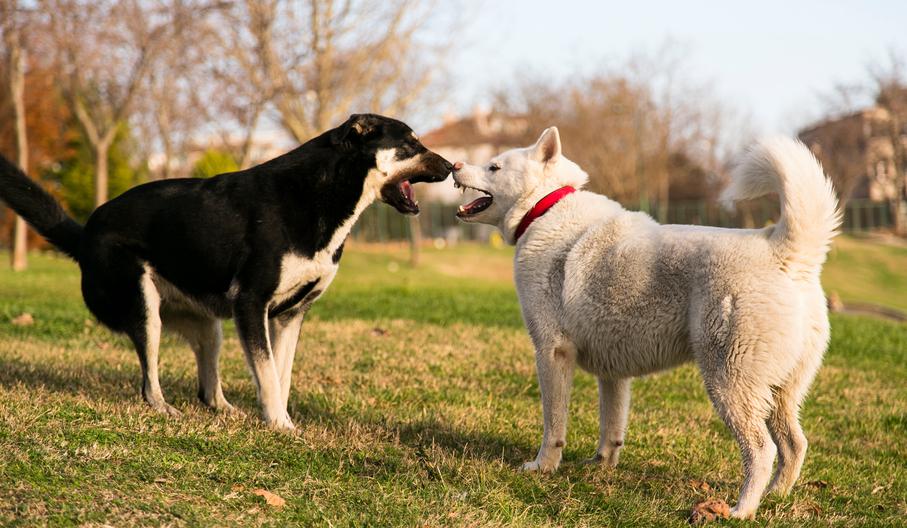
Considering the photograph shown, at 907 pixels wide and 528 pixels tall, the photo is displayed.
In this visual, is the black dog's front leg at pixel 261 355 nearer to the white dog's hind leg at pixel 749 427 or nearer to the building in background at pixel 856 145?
the white dog's hind leg at pixel 749 427

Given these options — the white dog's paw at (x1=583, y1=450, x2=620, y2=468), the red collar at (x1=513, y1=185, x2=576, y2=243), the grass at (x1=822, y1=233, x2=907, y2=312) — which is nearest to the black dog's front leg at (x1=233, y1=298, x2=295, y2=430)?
the red collar at (x1=513, y1=185, x2=576, y2=243)

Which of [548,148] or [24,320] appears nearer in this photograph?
[548,148]

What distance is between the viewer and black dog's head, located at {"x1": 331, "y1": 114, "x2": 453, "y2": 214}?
5848 mm

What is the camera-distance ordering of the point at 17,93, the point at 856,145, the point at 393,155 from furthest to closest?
the point at 856,145
the point at 17,93
the point at 393,155

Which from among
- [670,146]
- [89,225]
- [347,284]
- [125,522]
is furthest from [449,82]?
[670,146]

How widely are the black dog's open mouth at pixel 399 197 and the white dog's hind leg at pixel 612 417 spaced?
1.71m

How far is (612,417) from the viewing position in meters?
5.59

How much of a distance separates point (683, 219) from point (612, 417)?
54.7 m

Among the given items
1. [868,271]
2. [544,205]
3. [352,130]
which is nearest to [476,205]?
[544,205]

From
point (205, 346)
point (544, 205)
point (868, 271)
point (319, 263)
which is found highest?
point (544, 205)

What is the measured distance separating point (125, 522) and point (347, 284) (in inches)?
669

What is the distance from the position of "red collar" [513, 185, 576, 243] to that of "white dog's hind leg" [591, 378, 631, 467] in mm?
1089

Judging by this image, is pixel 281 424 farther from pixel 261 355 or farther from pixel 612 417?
pixel 612 417

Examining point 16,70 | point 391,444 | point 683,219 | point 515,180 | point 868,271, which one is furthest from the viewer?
point 683,219
